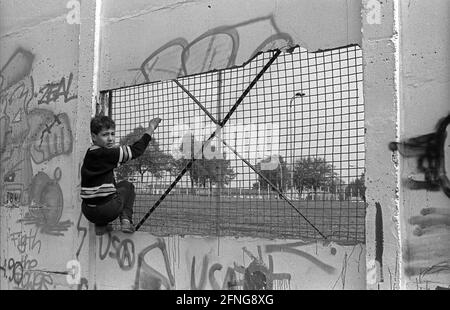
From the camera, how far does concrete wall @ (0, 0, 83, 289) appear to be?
18.0 feet

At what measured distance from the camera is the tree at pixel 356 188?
3.97 meters

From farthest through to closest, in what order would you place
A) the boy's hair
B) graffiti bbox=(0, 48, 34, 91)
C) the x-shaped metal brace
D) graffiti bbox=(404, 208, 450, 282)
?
graffiti bbox=(0, 48, 34, 91), the boy's hair, the x-shaped metal brace, graffiti bbox=(404, 208, 450, 282)

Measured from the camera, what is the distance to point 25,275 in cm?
575

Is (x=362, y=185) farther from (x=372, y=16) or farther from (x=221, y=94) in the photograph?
(x=221, y=94)

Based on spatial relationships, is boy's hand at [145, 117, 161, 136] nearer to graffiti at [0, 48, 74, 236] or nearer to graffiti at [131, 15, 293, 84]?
graffiti at [131, 15, 293, 84]

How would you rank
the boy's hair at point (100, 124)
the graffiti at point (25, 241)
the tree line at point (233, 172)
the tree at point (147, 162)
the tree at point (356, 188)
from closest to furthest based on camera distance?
the tree at point (356, 188) → the tree line at point (233, 172) → the boy's hair at point (100, 124) → the tree at point (147, 162) → the graffiti at point (25, 241)

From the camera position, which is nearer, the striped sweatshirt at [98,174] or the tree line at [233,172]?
the tree line at [233,172]

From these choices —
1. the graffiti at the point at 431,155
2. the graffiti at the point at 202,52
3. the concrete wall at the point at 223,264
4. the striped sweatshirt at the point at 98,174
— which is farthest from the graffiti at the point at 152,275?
the graffiti at the point at 431,155

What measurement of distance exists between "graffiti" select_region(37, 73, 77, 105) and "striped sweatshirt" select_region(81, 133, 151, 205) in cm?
97

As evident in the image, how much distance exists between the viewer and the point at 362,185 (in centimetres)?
401

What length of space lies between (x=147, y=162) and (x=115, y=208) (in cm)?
63

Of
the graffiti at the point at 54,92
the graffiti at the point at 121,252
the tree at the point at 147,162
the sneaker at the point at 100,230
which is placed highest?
the graffiti at the point at 54,92

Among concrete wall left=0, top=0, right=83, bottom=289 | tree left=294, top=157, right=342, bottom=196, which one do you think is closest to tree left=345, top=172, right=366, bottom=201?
tree left=294, top=157, right=342, bottom=196

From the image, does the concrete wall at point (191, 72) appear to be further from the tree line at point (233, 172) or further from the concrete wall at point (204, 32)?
the tree line at point (233, 172)
